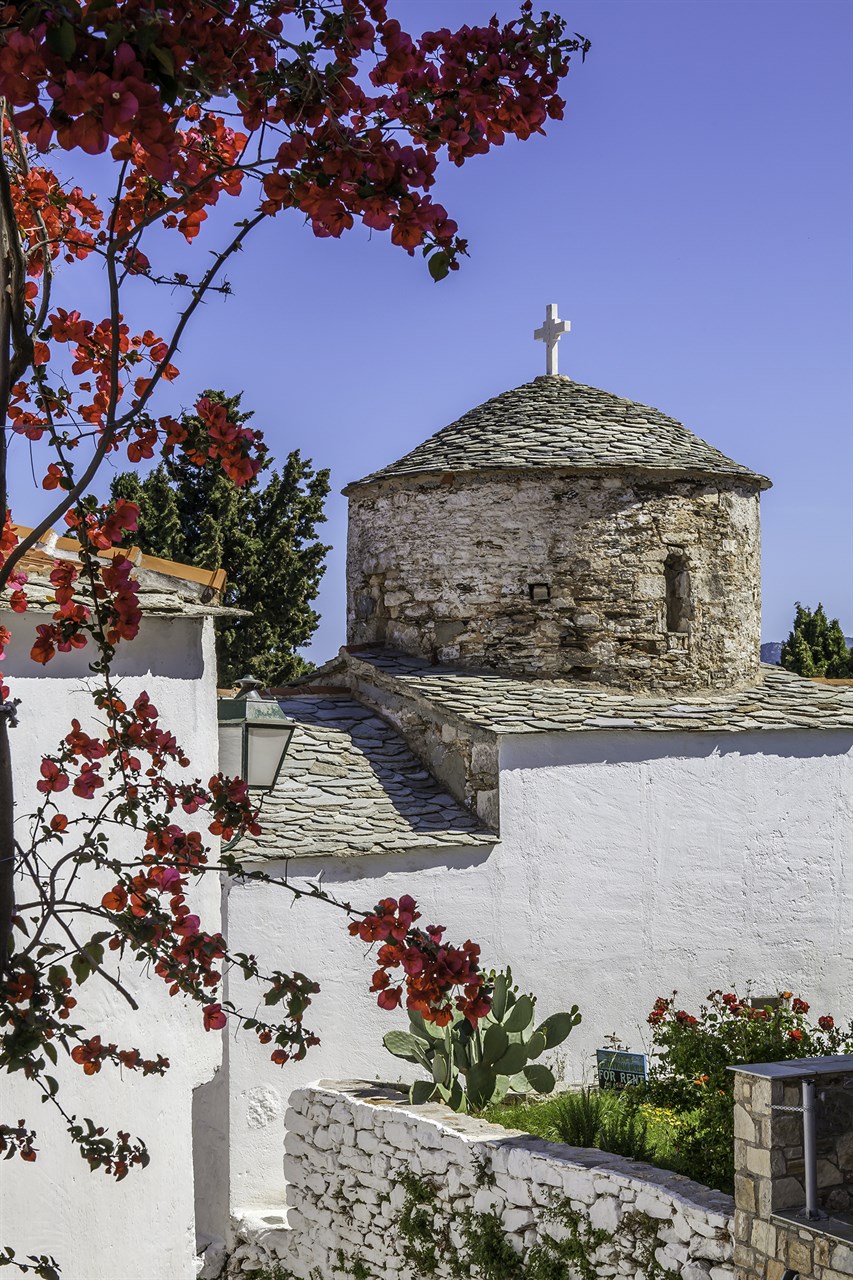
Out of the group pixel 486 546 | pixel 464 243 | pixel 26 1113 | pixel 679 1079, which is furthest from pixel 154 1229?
pixel 464 243

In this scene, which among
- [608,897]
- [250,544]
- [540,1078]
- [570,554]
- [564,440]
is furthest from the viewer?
[250,544]

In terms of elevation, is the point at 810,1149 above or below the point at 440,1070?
above

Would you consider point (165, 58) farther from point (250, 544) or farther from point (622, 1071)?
point (250, 544)

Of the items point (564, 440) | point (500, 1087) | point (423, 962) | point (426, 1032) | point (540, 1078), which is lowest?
point (500, 1087)

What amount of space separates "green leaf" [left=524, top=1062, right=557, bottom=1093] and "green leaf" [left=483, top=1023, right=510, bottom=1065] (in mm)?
211

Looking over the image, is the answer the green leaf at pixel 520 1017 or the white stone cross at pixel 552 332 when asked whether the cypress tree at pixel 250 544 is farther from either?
the green leaf at pixel 520 1017

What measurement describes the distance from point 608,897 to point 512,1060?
223cm

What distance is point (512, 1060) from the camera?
29.1 feet

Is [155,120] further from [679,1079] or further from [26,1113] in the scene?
[679,1079]

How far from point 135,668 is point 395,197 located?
18.8 feet

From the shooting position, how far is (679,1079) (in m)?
8.25

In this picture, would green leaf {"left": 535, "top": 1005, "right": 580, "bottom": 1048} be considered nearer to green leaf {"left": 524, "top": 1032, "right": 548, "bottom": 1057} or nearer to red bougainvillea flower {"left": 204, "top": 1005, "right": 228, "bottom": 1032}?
green leaf {"left": 524, "top": 1032, "right": 548, "bottom": 1057}

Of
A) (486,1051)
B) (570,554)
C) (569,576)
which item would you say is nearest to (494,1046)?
(486,1051)

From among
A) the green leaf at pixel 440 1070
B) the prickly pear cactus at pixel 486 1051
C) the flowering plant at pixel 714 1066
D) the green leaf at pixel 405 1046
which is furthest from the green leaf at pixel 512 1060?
the flowering plant at pixel 714 1066
